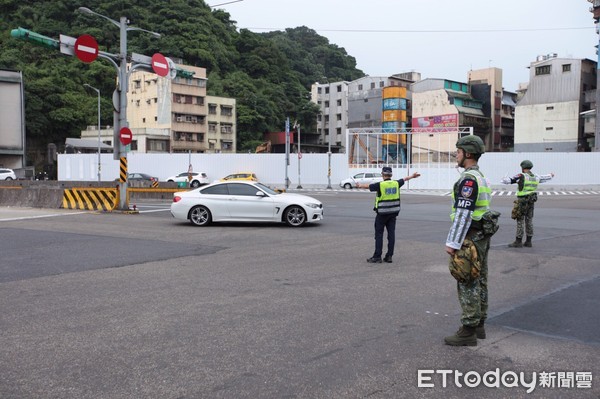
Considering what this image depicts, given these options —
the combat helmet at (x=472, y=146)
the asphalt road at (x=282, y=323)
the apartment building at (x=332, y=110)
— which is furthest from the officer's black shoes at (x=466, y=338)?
the apartment building at (x=332, y=110)

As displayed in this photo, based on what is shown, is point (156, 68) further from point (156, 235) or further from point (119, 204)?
point (156, 235)

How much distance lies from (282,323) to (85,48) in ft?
51.5

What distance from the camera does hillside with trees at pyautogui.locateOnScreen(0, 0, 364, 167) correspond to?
2662 inches

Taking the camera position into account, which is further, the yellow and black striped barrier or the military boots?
the yellow and black striped barrier

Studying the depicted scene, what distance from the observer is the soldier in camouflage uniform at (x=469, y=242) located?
4.73m

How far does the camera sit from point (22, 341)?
16.3 feet

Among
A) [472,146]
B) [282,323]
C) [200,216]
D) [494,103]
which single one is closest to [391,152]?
[494,103]

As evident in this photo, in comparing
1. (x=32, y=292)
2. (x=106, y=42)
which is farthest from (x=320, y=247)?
(x=106, y=42)

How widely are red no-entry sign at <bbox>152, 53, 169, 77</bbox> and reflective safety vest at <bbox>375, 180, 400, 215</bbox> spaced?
13.5m

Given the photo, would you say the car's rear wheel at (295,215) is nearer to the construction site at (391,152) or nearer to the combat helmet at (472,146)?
the combat helmet at (472,146)

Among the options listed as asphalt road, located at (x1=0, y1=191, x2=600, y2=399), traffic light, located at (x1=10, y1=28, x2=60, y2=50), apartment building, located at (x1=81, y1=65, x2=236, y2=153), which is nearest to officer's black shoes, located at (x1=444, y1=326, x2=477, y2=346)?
asphalt road, located at (x1=0, y1=191, x2=600, y2=399)

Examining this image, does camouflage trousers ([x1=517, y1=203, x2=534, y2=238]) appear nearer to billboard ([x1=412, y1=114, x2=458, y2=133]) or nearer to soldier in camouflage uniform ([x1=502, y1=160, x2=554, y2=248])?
soldier in camouflage uniform ([x1=502, y1=160, x2=554, y2=248])

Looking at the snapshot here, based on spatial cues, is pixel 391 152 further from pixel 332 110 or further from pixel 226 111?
pixel 332 110

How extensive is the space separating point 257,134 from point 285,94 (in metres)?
12.1
